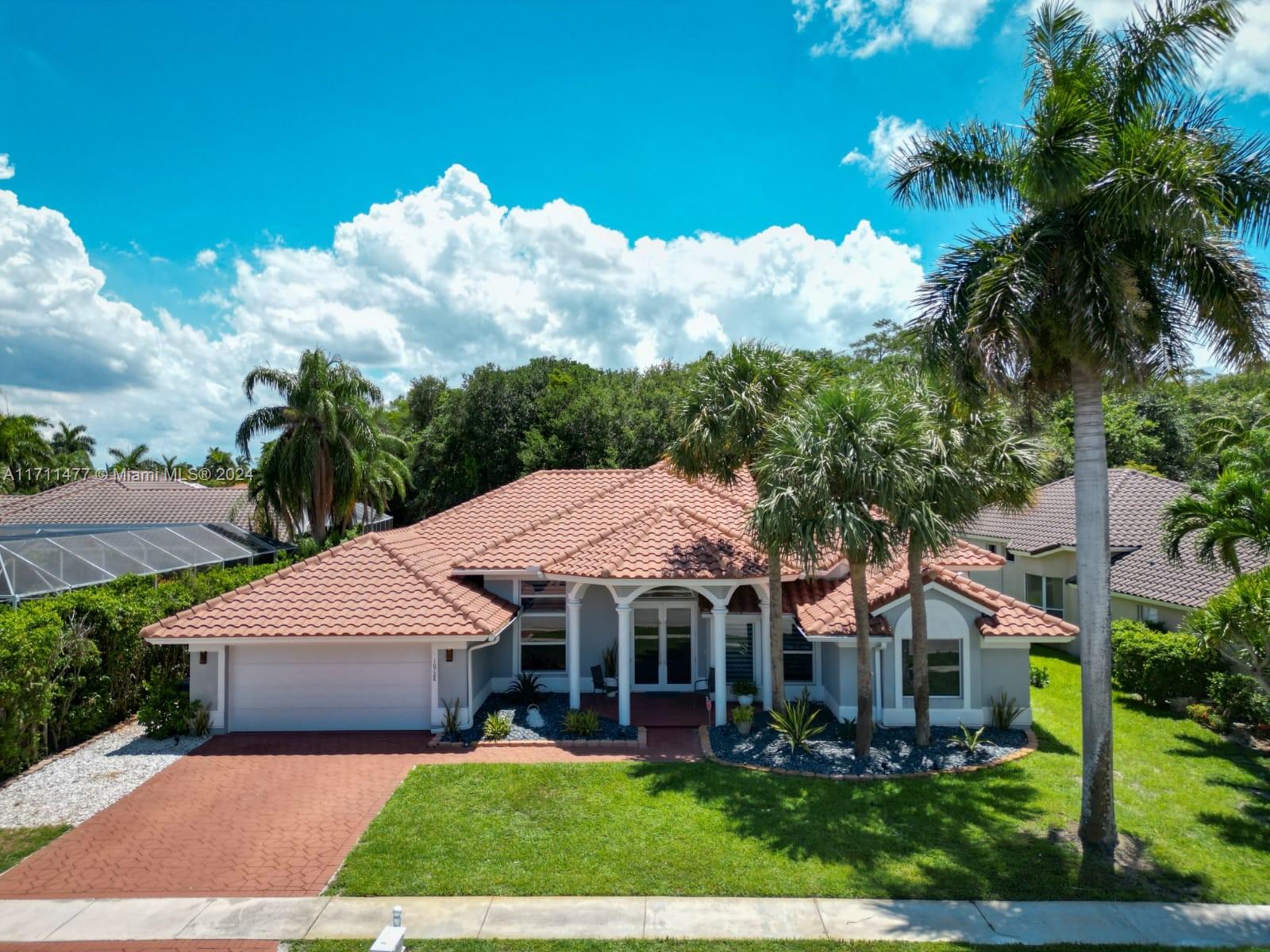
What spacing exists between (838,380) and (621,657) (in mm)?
7347

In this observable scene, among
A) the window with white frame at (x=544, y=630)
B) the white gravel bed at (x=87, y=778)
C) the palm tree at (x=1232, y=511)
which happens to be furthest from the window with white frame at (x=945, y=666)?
the white gravel bed at (x=87, y=778)

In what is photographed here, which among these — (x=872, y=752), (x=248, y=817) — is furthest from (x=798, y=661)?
(x=248, y=817)

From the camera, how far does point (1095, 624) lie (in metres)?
10.1

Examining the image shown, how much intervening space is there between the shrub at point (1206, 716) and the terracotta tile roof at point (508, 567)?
527 centimetres

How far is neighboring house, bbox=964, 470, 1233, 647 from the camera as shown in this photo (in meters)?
19.4

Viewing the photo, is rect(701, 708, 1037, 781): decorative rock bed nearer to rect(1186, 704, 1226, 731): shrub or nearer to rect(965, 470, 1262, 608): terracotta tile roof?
rect(1186, 704, 1226, 731): shrub

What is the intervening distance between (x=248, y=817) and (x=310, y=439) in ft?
68.3

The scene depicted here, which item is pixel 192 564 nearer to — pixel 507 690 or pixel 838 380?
pixel 507 690

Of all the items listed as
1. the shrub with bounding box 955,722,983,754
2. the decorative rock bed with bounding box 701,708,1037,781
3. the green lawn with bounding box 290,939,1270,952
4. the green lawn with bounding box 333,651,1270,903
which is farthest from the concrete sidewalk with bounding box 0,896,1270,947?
the shrub with bounding box 955,722,983,754

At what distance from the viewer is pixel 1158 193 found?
8.80 m

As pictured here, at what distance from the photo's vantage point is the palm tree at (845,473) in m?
12.5

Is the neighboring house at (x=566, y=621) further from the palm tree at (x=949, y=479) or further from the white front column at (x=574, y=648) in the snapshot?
the palm tree at (x=949, y=479)

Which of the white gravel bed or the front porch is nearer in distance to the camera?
the white gravel bed

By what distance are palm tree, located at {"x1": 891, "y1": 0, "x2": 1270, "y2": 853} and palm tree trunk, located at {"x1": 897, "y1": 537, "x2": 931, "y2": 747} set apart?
383 cm
